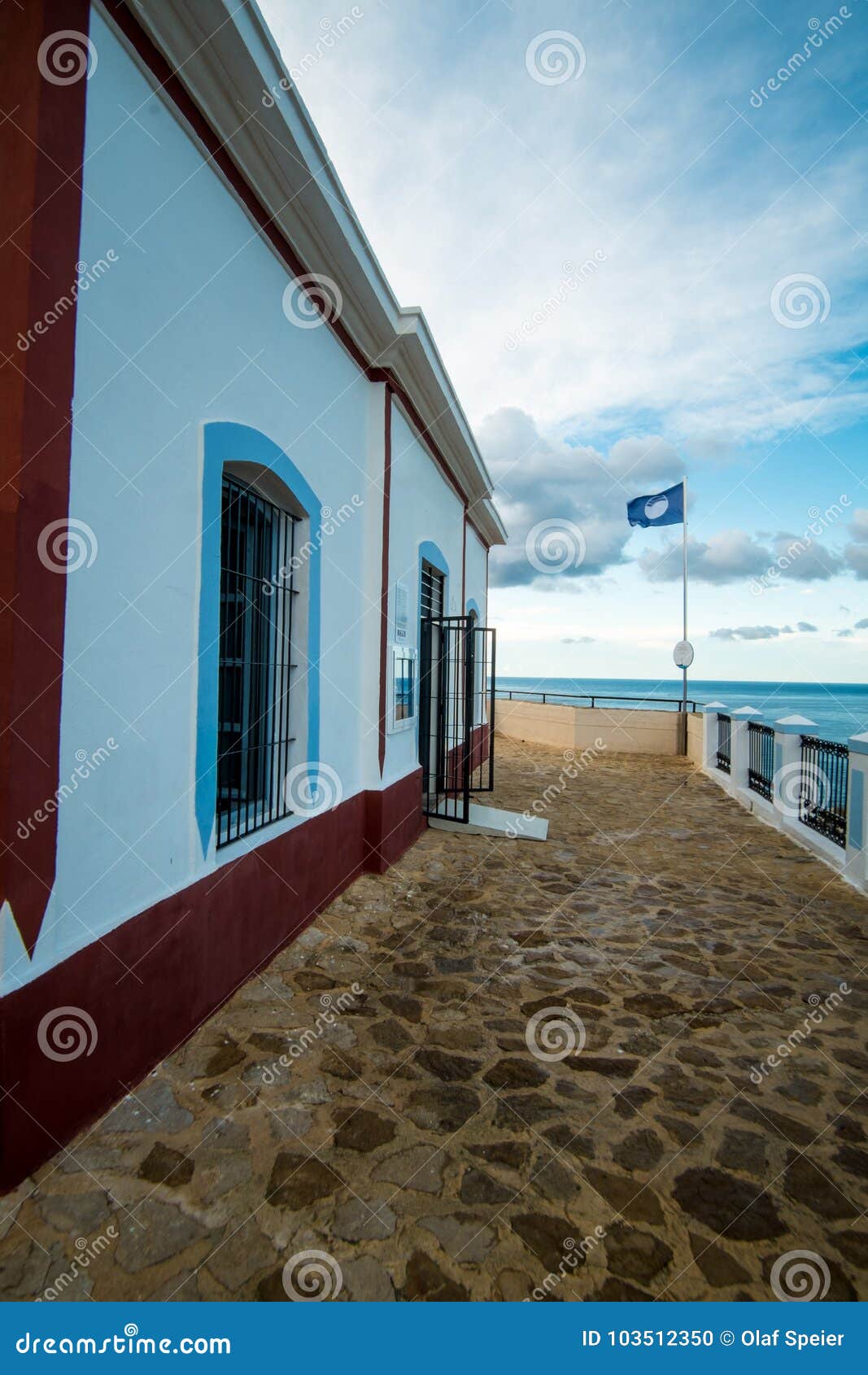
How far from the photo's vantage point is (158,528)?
277cm

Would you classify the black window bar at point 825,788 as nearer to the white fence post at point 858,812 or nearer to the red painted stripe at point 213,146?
the white fence post at point 858,812

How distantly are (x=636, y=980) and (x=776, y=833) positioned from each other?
4.55m

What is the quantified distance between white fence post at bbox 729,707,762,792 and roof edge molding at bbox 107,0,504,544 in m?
6.71

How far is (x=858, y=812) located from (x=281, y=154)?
19.8ft

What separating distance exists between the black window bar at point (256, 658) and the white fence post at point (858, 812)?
14.6ft

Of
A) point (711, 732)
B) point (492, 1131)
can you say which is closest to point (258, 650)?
point (492, 1131)

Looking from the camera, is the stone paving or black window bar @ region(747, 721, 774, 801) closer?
the stone paving

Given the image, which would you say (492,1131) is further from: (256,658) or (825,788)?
(825,788)

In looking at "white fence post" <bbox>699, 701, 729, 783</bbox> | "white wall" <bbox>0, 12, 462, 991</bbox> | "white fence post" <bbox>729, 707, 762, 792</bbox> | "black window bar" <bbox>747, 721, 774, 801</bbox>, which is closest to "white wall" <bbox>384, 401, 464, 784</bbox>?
"white wall" <bbox>0, 12, 462, 991</bbox>

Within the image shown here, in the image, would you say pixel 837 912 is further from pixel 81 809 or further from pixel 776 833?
pixel 81 809

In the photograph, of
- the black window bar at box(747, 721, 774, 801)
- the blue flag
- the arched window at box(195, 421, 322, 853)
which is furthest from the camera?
the blue flag

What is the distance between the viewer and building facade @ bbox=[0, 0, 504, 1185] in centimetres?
210

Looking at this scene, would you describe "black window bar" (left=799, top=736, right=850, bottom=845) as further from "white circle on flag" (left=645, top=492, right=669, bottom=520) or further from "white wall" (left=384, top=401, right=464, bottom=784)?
"white circle on flag" (left=645, top=492, right=669, bottom=520)

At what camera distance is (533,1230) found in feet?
6.59
